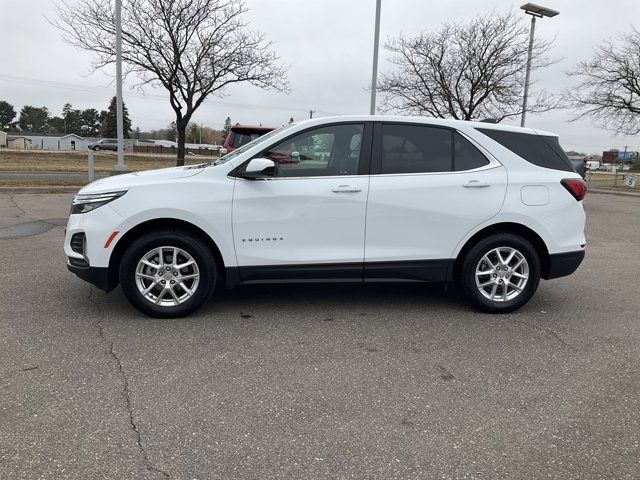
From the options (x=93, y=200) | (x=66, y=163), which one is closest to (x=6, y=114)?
(x=66, y=163)

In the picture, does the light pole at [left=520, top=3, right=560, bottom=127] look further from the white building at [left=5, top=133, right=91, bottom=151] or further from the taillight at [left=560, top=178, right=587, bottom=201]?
the white building at [left=5, top=133, right=91, bottom=151]

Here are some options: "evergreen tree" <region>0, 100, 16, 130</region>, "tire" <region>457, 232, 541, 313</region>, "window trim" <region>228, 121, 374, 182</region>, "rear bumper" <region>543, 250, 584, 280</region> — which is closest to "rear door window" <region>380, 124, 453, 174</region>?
"window trim" <region>228, 121, 374, 182</region>

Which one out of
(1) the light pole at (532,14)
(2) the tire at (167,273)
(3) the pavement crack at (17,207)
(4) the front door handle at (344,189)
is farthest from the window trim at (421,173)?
(1) the light pole at (532,14)

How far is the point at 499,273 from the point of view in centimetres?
471

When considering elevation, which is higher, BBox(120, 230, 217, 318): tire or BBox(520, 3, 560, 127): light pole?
BBox(520, 3, 560, 127): light pole

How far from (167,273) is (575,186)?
3795 mm

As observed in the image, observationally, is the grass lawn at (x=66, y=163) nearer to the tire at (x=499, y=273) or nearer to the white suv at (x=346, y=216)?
the white suv at (x=346, y=216)

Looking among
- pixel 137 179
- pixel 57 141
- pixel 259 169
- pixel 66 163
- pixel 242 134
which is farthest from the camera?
pixel 57 141

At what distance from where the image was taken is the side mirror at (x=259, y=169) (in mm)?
4195

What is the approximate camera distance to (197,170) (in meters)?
4.47

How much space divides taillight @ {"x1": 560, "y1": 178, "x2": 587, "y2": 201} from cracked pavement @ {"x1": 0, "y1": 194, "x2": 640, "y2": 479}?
115 centimetres

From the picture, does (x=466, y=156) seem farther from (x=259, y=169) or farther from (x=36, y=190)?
(x=36, y=190)

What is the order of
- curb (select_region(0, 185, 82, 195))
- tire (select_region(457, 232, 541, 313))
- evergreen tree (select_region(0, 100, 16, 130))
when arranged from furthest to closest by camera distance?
evergreen tree (select_region(0, 100, 16, 130)), curb (select_region(0, 185, 82, 195)), tire (select_region(457, 232, 541, 313))

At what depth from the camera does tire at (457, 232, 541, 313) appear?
4.66m
